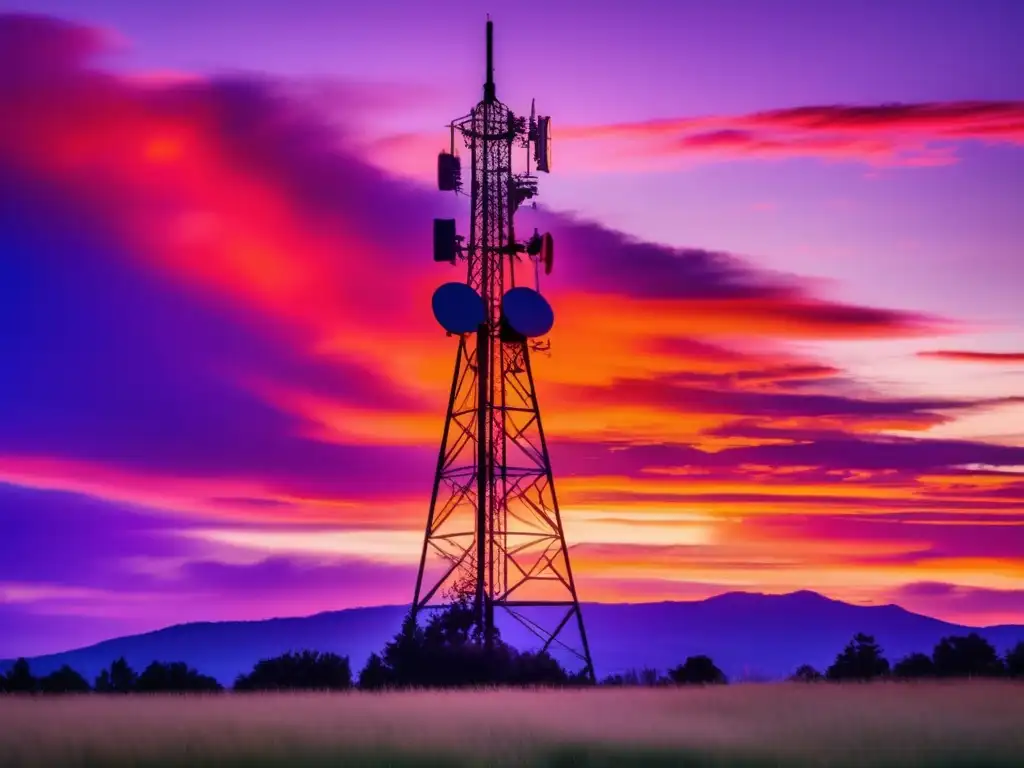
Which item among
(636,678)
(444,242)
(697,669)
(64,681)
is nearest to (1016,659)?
(697,669)

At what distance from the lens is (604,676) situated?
66938mm

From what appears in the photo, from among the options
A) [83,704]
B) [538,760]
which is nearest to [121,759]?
[538,760]

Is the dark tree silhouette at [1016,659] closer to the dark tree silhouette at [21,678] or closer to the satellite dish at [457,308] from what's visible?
the satellite dish at [457,308]

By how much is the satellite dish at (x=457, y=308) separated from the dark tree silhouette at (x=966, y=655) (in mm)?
29445

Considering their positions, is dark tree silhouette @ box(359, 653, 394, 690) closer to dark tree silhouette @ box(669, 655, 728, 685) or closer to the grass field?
dark tree silhouette @ box(669, 655, 728, 685)

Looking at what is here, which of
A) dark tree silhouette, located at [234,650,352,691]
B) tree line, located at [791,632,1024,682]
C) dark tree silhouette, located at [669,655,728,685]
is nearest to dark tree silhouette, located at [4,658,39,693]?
dark tree silhouette, located at [234,650,352,691]

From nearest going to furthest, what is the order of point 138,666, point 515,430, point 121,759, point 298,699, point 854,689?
point 121,759 → point 298,699 → point 854,689 → point 515,430 → point 138,666

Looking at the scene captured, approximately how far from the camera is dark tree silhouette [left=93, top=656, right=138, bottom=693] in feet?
229

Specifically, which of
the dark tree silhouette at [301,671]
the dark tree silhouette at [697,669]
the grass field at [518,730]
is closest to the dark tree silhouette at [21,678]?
the dark tree silhouette at [301,671]

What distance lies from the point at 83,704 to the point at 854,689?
2181 cm

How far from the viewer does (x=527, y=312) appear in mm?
62000

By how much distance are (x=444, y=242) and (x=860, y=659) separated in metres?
31.4

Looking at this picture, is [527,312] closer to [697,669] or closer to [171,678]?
[697,669]

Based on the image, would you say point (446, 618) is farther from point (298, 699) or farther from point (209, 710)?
point (209, 710)
